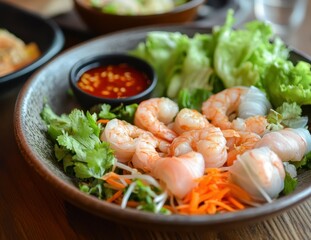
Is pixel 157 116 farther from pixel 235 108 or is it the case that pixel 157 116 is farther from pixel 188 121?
pixel 235 108

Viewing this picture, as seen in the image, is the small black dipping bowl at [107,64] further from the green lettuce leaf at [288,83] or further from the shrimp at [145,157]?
the green lettuce leaf at [288,83]

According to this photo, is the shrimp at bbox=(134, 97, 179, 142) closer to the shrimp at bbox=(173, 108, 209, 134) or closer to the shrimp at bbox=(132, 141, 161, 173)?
the shrimp at bbox=(173, 108, 209, 134)

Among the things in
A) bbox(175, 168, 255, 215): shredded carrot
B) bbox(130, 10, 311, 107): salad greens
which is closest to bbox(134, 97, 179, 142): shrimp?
bbox(130, 10, 311, 107): salad greens

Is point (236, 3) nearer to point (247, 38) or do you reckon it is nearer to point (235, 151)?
point (247, 38)

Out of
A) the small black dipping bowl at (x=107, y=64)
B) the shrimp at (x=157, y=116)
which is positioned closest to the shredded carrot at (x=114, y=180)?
the shrimp at (x=157, y=116)

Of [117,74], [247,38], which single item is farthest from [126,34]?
[247,38]

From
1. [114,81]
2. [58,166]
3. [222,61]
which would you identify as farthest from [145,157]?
[222,61]
